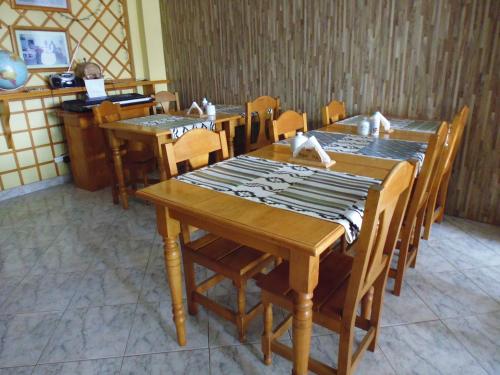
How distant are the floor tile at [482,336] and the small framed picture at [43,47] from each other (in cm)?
369

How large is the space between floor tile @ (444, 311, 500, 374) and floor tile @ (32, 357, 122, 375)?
1389 mm

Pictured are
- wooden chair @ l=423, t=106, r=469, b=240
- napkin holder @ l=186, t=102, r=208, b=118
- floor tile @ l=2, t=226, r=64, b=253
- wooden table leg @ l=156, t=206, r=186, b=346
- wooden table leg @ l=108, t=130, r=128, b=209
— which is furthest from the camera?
napkin holder @ l=186, t=102, r=208, b=118

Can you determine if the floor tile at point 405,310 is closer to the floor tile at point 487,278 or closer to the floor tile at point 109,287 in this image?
the floor tile at point 487,278

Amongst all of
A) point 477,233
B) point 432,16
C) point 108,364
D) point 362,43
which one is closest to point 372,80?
point 362,43

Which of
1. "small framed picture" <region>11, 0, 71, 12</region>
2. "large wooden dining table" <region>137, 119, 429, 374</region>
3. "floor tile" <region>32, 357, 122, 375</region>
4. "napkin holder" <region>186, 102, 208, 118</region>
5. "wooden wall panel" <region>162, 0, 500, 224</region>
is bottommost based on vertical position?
"floor tile" <region>32, 357, 122, 375</region>

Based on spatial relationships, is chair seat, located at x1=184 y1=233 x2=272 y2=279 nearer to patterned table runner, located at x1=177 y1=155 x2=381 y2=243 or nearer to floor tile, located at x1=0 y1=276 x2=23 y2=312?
patterned table runner, located at x1=177 y1=155 x2=381 y2=243

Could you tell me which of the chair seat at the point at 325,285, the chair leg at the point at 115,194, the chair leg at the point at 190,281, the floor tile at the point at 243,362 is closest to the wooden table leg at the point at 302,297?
the chair seat at the point at 325,285

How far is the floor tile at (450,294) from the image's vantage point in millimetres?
1676

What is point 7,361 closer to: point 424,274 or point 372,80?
point 424,274

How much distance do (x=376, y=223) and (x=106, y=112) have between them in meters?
2.58

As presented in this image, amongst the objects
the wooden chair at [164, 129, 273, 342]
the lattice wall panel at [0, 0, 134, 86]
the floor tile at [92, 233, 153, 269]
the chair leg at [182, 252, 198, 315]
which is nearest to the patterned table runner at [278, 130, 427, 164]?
the wooden chair at [164, 129, 273, 342]

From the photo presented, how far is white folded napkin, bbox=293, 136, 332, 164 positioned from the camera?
1.57m

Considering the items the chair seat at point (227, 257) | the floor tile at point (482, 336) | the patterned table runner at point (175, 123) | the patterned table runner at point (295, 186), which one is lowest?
the floor tile at point (482, 336)

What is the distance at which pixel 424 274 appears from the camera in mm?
1938
